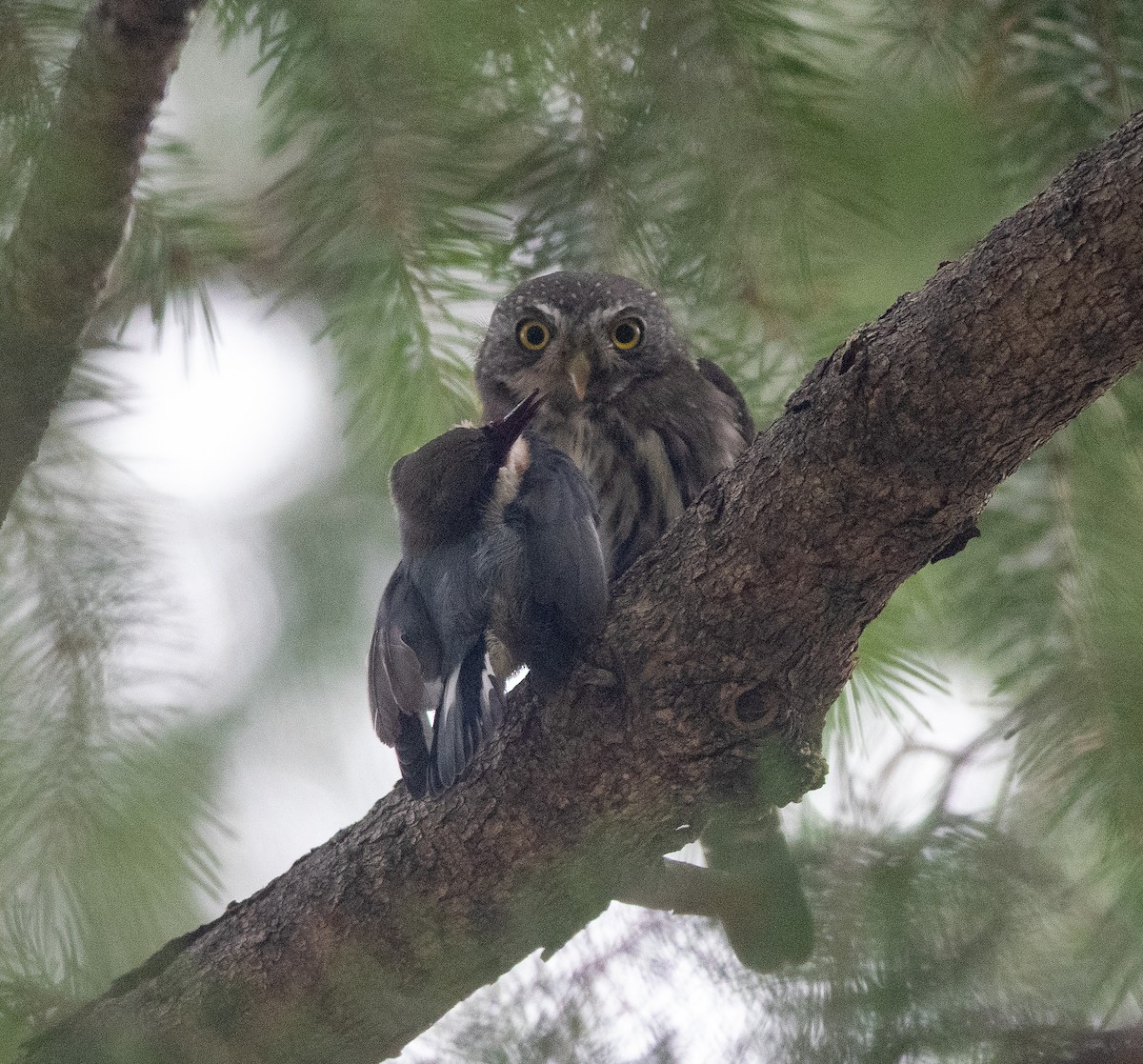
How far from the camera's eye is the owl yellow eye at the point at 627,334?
12.5 ft

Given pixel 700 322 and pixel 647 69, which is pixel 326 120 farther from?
pixel 700 322

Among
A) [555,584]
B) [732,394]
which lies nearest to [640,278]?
[555,584]

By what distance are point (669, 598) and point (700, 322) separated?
0.53 m

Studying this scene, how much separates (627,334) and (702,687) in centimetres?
172

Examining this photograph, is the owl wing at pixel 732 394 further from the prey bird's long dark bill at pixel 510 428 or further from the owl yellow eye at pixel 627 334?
the prey bird's long dark bill at pixel 510 428

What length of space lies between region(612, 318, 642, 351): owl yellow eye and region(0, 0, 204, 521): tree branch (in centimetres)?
189

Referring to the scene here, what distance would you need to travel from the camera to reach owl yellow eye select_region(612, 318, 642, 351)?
12.5ft

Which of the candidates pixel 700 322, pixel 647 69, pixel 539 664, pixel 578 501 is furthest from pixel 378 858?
pixel 647 69

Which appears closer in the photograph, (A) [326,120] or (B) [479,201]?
(A) [326,120]

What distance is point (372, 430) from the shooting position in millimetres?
2662

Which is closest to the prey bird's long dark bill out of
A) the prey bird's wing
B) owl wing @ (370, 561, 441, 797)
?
the prey bird's wing

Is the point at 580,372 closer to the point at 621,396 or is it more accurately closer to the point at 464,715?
the point at 621,396

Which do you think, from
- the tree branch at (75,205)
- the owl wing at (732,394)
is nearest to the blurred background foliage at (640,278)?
the tree branch at (75,205)

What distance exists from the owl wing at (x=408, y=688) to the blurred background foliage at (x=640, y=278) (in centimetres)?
11
